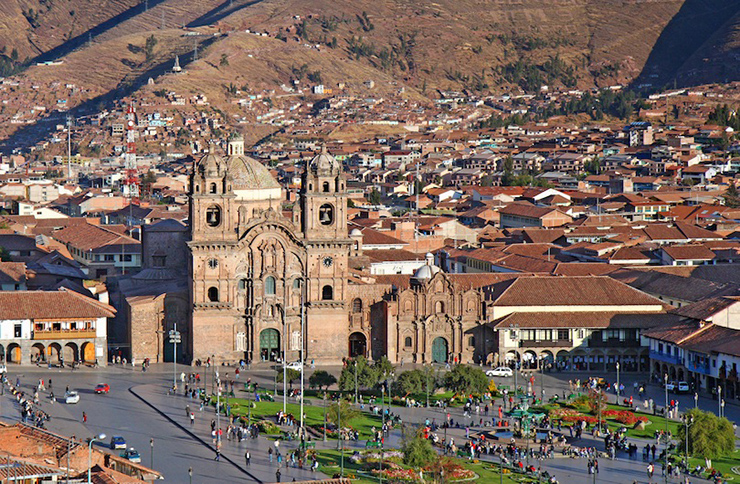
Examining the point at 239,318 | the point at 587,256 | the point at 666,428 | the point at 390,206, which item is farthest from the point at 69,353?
the point at 390,206

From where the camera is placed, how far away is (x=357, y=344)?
10344 cm

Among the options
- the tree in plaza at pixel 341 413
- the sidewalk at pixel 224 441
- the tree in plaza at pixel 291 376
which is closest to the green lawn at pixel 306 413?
the tree in plaza at pixel 341 413

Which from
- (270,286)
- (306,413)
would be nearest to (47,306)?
(270,286)

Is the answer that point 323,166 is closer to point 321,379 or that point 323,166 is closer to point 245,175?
point 245,175

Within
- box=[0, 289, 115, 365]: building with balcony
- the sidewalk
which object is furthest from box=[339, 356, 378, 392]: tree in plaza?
box=[0, 289, 115, 365]: building with balcony

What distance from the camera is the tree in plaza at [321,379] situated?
9212cm

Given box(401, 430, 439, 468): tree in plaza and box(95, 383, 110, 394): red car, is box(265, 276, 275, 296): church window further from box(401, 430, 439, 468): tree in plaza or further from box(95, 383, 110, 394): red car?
box(401, 430, 439, 468): tree in plaza

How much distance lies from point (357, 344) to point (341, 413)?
2240 centimetres

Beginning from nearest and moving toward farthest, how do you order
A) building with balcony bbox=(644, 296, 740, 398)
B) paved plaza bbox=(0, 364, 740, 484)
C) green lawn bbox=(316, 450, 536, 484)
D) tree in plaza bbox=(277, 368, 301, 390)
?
green lawn bbox=(316, 450, 536, 484) < paved plaza bbox=(0, 364, 740, 484) < building with balcony bbox=(644, 296, 740, 398) < tree in plaza bbox=(277, 368, 301, 390)

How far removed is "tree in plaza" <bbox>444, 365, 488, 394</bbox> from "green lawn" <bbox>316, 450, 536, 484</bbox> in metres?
13.6

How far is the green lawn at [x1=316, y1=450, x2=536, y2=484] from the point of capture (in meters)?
72.6

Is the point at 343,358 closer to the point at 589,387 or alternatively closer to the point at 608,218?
the point at 589,387

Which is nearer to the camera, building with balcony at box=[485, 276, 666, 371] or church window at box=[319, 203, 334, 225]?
building with balcony at box=[485, 276, 666, 371]

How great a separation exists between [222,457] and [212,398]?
14.2 m
